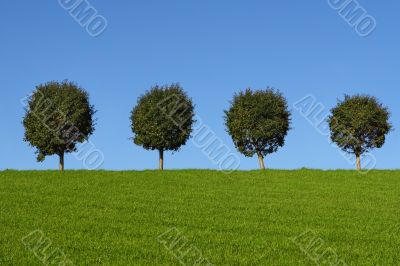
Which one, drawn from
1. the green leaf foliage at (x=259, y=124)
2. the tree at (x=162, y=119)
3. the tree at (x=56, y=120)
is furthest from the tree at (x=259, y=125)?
the tree at (x=56, y=120)

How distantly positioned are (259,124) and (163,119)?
11.5 m

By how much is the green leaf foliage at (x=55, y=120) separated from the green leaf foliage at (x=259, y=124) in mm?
18098

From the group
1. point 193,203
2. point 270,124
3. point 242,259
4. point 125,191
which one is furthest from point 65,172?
point 242,259

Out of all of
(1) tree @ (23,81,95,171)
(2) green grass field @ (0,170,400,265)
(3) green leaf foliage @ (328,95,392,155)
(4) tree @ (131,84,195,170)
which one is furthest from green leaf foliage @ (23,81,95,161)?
(3) green leaf foliage @ (328,95,392,155)

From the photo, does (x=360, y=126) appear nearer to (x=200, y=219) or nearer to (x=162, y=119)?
(x=162, y=119)

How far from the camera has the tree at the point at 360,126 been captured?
221 feet

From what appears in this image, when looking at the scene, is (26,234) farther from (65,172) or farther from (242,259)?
(65,172)

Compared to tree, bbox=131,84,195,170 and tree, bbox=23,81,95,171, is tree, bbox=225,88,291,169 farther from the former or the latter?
tree, bbox=23,81,95,171

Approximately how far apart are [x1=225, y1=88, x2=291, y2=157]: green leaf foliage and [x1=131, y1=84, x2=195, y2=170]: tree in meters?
5.73

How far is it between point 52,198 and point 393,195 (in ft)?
78.0

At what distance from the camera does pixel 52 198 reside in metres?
34.8

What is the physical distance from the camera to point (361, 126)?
6719cm

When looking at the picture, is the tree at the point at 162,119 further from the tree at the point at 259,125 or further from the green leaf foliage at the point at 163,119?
the tree at the point at 259,125

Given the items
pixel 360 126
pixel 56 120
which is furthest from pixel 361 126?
pixel 56 120
